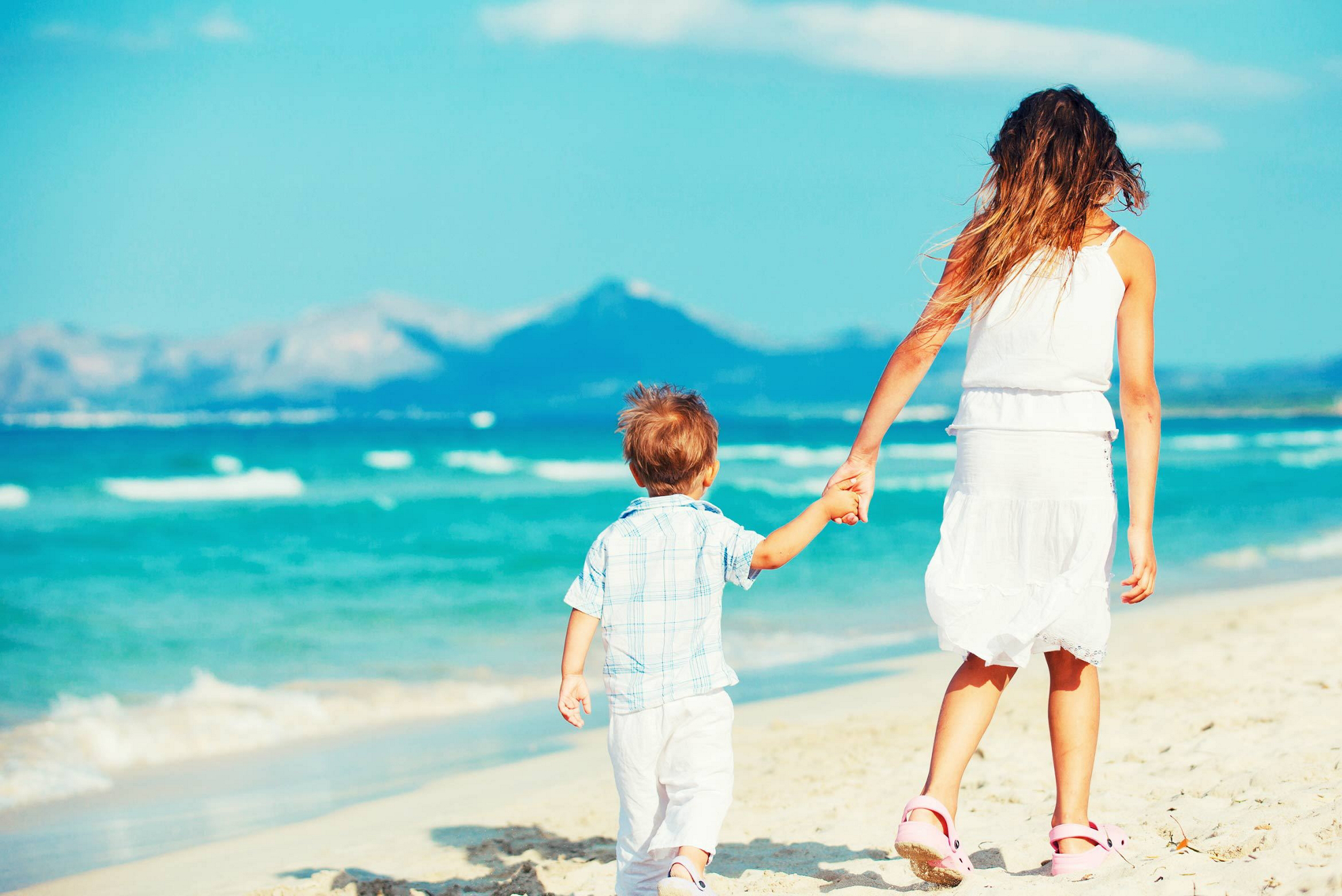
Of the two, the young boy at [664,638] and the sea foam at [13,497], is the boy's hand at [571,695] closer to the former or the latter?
the young boy at [664,638]

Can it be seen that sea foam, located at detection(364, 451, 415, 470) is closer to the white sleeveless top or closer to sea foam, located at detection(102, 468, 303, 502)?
sea foam, located at detection(102, 468, 303, 502)

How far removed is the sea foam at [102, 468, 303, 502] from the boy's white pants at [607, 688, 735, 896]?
18.4m

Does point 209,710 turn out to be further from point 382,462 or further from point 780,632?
point 382,462

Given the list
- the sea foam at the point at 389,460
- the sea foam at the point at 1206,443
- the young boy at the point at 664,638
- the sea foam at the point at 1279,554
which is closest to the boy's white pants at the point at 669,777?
the young boy at the point at 664,638

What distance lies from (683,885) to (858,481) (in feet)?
3.33

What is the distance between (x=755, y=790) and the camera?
426cm

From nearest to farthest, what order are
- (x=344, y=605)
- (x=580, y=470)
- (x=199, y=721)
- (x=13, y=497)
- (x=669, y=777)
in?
1. (x=669, y=777)
2. (x=199, y=721)
3. (x=344, y=605)
4. (x=13, y=497)
5. (x=580, y=470)

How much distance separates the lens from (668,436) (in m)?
2.54

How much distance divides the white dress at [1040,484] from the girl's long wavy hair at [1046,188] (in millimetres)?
43

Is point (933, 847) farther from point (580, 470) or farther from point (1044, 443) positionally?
point (580, 470)

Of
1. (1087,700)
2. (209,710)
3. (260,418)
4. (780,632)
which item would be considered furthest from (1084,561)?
(260,418)

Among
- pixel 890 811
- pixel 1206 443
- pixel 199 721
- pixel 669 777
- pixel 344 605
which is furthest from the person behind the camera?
pixel 1206 443

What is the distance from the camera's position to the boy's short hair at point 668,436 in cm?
253

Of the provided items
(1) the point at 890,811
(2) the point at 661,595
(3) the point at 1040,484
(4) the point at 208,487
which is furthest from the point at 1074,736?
(4) the point at 208,487
